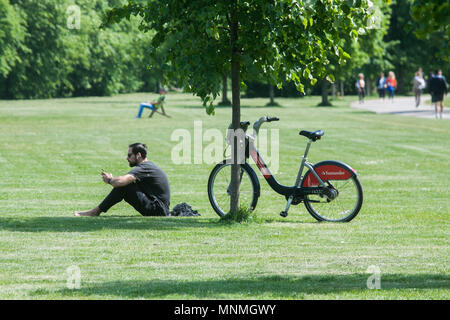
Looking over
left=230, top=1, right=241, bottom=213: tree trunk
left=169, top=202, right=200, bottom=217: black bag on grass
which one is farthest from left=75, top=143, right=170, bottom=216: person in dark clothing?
left=230, top=1, right=241, bottom=213: tree trunk

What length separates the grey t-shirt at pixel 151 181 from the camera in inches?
461

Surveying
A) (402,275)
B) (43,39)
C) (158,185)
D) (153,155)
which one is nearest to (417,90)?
(43,39)

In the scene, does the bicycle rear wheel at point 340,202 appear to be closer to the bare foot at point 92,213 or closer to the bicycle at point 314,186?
the bicycle at point 314,186

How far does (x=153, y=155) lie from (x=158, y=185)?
34.3 ft

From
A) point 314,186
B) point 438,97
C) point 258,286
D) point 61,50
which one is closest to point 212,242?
point 314,186

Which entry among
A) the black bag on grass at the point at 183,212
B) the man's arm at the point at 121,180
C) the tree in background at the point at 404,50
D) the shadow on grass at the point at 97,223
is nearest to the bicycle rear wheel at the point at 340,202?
the shadow on grass at the point at 97,223

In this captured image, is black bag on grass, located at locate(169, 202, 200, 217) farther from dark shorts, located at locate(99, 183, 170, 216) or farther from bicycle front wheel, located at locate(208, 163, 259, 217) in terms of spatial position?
bicycle front wheel, located at locate(208, 163, 259, 217)

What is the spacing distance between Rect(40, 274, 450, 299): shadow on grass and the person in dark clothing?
4628 millimetres

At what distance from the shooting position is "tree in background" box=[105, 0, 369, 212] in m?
9.96

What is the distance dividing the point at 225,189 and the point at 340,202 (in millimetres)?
1518

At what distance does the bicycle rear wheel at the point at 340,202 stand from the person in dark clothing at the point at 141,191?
205 centimetres

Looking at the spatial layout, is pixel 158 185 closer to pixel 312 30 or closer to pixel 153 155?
pixel 312 30

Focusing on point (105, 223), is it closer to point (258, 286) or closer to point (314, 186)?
point (314, 186)

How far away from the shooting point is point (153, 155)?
2220 centimetres
